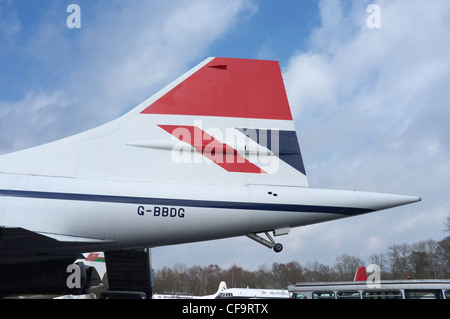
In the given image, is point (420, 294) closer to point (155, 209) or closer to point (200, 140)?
point (200, 140)

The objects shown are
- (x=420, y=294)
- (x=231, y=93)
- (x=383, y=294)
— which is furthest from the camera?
(x=383, y=294)

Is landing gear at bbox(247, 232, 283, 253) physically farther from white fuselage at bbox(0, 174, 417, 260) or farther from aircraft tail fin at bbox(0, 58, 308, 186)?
aircraft tail fin at bbox(0, 58, 308, 186)

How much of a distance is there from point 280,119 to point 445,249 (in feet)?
136

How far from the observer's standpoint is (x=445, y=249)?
40.9 metres

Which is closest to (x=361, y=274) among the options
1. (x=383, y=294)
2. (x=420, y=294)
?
(x=383, y=294)

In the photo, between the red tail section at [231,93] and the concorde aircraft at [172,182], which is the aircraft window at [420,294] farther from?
the red tail section at [231,93]

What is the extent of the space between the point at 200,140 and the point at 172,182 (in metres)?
0.97

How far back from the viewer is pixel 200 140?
24.1 ft

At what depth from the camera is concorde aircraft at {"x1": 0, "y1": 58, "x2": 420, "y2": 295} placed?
6.55 meters

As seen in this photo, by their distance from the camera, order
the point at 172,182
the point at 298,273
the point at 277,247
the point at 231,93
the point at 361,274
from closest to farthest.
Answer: the point at 277,247 → the point at 172,182 → the point at 231,93 → the point at 361,274 → the point at 298,273

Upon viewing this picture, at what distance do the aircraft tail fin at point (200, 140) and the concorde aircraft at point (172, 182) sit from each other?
0.06 ft

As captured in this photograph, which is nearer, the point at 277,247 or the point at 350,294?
the point at 277,247
